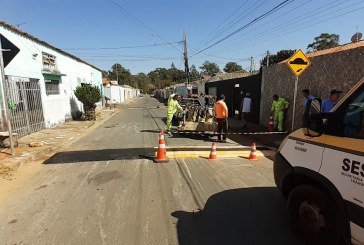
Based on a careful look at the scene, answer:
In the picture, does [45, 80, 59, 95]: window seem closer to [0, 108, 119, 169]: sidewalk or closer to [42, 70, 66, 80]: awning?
[42, 70, 66, 80]: awning

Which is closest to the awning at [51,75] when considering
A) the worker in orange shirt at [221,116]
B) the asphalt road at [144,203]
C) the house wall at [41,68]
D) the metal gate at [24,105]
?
the house wall at [41,68]

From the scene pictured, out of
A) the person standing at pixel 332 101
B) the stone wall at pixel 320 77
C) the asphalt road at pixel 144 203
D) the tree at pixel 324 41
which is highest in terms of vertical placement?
the tree at pixel 324 41

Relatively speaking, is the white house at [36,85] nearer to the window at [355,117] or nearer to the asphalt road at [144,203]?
the asphalt road at [144,203]

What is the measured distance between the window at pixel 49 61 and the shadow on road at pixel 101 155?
8.44m

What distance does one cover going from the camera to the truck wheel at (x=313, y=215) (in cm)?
321

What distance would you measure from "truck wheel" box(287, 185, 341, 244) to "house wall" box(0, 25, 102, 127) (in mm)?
11118

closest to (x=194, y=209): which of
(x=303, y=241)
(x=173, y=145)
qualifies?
(x=303, y=241)

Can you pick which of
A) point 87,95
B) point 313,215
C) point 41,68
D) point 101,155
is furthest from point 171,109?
point 313,215

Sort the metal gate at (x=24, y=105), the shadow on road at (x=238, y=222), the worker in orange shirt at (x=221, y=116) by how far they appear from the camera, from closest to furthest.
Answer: the shadow on road at (x=238, y=222)
the worker in orange shirt at (x=221, y=116)
the metal gate at (x=24, y=105)

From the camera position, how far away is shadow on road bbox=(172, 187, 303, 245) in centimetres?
370

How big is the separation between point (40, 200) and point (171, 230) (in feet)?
8.76

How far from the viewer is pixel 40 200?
17.0 feet

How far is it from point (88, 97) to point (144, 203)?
16.0m

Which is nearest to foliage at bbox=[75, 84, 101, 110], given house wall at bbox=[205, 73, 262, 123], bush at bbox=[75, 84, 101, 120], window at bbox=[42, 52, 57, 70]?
bush at bbox=[75, 84, 101, 120]
